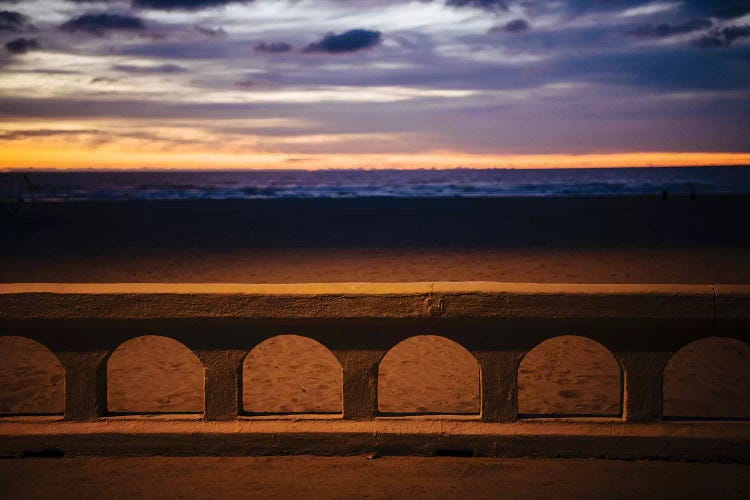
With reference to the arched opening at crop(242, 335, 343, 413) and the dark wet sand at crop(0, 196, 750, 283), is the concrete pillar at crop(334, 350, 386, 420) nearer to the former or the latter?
the arched opening at crop(242, 335, 343, 413)

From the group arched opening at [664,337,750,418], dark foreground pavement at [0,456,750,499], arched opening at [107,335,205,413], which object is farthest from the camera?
arched opening at [107,335,205,413]

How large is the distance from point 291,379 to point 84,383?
2.34 metres

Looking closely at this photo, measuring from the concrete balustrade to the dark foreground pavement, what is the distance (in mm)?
213

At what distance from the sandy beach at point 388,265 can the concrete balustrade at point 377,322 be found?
156cm

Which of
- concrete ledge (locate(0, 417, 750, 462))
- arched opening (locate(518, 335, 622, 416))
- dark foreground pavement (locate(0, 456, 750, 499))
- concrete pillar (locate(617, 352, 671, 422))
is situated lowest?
arched opening (locate(518, 335, 622, 416))

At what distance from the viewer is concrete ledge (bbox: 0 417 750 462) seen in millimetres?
3383

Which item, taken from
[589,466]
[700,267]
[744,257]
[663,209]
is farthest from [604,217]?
[589,466]

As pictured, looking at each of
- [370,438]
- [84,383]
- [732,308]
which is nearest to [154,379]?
[84,383]

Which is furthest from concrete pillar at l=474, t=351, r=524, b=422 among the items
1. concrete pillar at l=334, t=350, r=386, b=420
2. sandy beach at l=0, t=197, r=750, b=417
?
sandy beach at l=0, t=197, r=750, b=417

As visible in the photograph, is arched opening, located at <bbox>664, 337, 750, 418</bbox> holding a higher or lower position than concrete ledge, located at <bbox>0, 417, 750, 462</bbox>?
lower

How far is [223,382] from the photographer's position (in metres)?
3.48

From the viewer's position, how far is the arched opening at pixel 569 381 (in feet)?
16.6

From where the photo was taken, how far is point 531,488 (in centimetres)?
313

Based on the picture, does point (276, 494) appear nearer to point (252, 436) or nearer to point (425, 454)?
point (252, 436)
